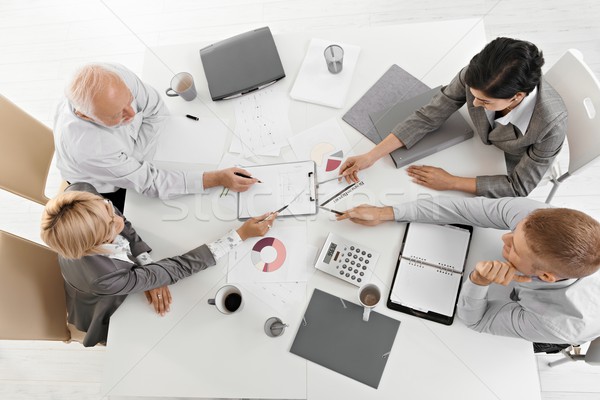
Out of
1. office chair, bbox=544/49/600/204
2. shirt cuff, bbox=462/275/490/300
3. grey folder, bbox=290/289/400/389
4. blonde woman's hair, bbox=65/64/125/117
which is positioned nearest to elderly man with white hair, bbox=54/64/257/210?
blonde woman's hair, bbox=65/64/125/117

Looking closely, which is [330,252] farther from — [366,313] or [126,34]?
[126,34]

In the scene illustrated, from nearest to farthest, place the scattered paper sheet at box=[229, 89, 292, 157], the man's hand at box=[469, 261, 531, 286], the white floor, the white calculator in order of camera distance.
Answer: the man's hand at box=[469, 261, 531, 286], the white calculator, the scattered paper sheet at box=[229, 89, 292, 157], the white floor

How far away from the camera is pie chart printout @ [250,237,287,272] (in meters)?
1.43

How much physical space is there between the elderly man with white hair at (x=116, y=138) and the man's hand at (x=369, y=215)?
0.37m

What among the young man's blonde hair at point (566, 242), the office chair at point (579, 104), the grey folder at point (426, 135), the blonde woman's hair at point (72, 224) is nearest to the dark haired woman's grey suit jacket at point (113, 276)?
the blonde woman's hair at point (72, 224)

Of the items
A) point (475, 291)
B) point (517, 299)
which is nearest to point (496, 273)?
point (475, 291)

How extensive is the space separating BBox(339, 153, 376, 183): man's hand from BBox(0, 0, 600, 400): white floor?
116cm

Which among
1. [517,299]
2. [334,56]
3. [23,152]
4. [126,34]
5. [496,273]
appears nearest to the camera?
[496,273]

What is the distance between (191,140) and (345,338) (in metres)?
0.93

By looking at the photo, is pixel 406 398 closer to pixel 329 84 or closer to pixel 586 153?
pixel 586 153

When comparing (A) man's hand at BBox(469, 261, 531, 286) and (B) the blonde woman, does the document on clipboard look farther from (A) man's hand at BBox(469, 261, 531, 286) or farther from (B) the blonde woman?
(A) man's hand at BBox(469, 261, 531, 286)

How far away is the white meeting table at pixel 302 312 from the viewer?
4.08 ft

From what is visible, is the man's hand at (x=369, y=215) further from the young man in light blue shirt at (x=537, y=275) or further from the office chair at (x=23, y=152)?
the office chair at (x=23, y=152)

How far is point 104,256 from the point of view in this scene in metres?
1.37
